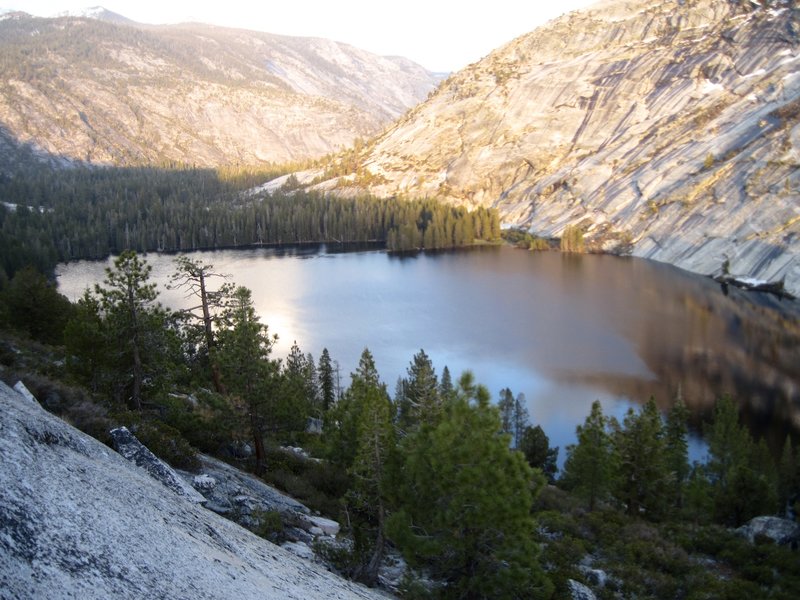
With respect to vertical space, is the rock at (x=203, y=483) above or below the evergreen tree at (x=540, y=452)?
above

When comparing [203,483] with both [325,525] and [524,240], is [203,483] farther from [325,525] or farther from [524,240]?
[524,240]

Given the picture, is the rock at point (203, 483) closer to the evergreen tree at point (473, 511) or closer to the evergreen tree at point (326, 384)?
the evergreen tree at point (473, 511)

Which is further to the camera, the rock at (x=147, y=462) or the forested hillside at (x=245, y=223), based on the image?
the forested hillside at (x=245, y=223)

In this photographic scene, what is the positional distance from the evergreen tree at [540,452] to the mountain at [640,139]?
66.6 metres

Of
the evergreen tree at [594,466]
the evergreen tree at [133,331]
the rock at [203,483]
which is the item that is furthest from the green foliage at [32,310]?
the evergreen tree at [594,466]

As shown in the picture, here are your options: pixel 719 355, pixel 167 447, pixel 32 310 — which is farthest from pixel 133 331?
pixel 719 355

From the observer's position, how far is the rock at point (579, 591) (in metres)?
15.6

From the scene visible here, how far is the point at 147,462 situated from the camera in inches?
445

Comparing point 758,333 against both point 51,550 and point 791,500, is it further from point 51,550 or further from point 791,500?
point 51,550

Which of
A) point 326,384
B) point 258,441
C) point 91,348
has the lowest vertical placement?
point 326,384

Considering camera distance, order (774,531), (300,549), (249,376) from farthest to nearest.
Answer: (774,531), (249,376), (300,549)

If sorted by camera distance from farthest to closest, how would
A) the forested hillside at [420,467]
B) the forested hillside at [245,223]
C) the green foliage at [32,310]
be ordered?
the forested hillside at [245,223], the green foliage at [32,310], the forested hillside at [420,467]

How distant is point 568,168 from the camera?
5925 inches

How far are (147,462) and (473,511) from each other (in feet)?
23.5
